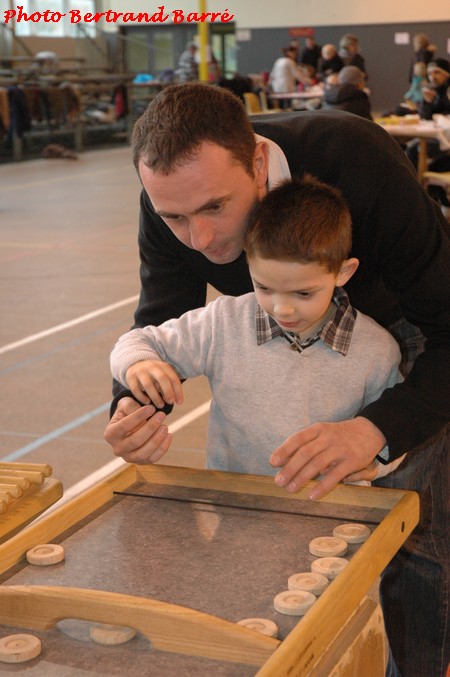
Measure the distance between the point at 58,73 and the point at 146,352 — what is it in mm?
18452


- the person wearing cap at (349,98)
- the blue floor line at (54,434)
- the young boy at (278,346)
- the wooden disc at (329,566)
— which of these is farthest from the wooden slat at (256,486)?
the person wearing cap at (349,98)

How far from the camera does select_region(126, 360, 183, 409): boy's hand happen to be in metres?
1.69

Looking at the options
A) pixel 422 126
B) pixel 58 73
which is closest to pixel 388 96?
pixel 58 73

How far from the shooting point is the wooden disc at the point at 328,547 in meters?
1.38

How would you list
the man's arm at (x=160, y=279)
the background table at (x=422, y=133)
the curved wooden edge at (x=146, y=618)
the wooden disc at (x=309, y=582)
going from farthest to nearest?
the background table at (x=422, y=133) → the man's arm at (x=160, y=279) → the wooden disc at (x=309, y=582) → the curved wooden edge at (x=146, y=618)

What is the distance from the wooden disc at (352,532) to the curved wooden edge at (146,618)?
1.07ft

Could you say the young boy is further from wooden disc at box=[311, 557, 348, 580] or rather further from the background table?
the background table

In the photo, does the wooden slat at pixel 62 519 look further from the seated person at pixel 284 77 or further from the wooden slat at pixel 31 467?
the seated person at pixel 284 77

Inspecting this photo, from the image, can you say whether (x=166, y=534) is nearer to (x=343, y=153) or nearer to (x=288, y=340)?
(x=288, y=340)

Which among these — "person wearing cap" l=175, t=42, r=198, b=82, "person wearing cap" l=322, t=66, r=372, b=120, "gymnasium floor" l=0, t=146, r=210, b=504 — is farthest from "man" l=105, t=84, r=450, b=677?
"person wearing cap" l=175, t=42, r=198, b=82

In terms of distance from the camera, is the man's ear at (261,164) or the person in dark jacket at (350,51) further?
the person in dark jacket at (350,51)

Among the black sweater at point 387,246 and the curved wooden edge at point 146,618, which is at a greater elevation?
the black sweater at point 387,246

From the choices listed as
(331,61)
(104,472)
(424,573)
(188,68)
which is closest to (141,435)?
(424,573)

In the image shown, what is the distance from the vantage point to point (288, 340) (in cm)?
185
